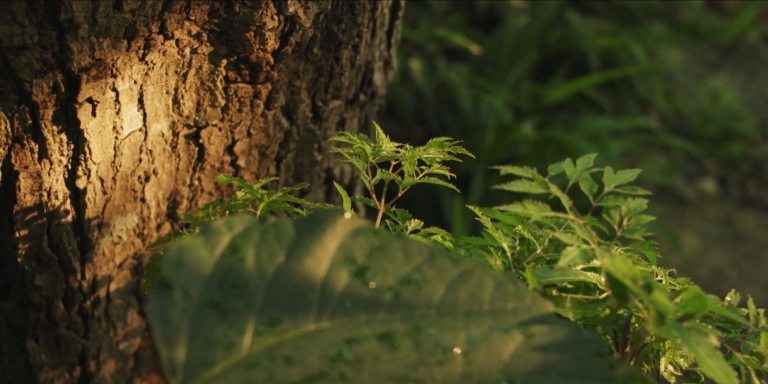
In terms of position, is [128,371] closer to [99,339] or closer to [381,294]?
[99,339]

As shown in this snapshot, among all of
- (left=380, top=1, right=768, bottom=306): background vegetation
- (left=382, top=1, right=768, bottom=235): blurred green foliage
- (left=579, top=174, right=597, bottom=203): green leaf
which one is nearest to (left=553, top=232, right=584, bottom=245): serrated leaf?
(left=579, top=174, right=597, bottom=203): green leaf

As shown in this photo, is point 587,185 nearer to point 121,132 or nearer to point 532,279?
point 532,279

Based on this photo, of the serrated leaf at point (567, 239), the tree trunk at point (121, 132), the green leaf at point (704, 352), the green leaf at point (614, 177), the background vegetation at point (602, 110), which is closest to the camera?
the green leaf at point (704, 352)

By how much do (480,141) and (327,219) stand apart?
239 centimetres

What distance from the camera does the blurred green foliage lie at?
3.13 meters

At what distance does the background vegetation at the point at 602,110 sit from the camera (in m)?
3.10

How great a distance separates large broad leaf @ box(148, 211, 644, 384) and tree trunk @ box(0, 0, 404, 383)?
1.40ft

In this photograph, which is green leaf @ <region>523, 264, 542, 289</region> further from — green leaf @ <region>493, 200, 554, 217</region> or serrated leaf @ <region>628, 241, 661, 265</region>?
serrated leaf @ <region>628, 241, 661, 265</region>

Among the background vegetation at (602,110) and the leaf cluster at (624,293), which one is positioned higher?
the leaf cluster at (624,293)

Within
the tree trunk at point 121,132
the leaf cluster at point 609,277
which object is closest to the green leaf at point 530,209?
the leaf cluster at point 609,277

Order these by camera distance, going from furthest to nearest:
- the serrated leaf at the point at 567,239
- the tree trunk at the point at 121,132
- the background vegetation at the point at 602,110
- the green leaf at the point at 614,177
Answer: the background vegetation at the point at 602,110
the tree trunk at the point at 121,132
the green leaf at the point at 614,177
the serrated leaf at the point at 567,239

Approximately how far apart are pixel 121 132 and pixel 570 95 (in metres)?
2.78

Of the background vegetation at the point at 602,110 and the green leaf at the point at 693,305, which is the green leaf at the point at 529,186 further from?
the background vegetation at the point at 602,110

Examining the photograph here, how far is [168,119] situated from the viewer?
3.96 feet
